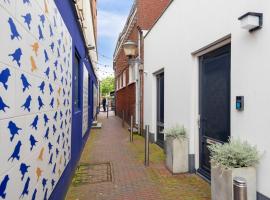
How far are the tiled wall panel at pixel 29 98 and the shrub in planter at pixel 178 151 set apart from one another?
2.82 m

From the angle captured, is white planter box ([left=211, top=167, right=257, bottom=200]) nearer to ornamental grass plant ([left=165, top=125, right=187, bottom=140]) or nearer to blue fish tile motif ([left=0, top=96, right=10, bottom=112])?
ornamental grass plant ([left=165, top=125, right=187, bottom=140])

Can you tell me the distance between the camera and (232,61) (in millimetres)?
4289

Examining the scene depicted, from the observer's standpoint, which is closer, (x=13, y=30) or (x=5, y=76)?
(x=5, y=76)

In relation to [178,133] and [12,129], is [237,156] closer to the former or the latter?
[178,133]

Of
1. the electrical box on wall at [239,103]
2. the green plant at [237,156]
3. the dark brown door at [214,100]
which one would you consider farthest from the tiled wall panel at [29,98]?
the dark brown door at [214,100]

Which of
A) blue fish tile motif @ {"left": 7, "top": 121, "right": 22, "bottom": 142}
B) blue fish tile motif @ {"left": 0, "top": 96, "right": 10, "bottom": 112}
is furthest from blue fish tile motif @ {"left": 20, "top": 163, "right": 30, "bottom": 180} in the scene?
blue fish tile motif @ {"left": 0, "top": 96, "right": 10, "bottom": 112}

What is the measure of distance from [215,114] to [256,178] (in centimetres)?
165

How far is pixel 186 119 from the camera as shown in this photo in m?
6.22

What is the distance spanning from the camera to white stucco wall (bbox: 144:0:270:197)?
352 centimetres

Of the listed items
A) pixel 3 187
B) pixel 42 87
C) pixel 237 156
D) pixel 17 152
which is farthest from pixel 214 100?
pixel 3 187

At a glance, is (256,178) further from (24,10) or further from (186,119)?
(24,10)

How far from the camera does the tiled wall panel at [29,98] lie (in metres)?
1.87

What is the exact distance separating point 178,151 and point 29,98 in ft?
13.4

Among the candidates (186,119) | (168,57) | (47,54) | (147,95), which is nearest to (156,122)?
(147,95)
